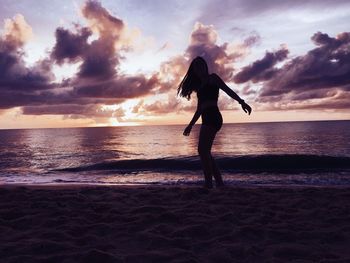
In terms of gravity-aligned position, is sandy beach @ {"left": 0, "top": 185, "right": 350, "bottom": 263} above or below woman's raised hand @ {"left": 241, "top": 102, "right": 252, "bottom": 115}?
below

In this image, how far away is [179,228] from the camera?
4.13 metres

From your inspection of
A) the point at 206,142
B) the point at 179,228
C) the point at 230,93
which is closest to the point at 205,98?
the point at 230,93

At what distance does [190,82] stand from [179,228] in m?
3.31

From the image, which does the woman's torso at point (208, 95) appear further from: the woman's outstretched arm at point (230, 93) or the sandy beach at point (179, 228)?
the sandy beach at point (179, 228)

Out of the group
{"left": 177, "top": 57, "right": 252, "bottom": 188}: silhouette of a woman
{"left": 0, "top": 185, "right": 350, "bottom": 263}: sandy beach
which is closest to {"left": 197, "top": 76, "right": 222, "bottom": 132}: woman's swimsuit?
{"left": 177, "top": 57, "right": 252, "bottom": 188}: silhouette of a woman

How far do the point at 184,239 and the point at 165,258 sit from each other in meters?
0.55

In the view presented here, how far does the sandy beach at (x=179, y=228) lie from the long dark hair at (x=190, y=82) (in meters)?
2.03

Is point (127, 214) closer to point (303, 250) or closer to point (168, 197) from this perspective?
point (168, 197)

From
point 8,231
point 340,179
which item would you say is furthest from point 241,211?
point 340,179

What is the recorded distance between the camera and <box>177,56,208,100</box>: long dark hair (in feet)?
20.9

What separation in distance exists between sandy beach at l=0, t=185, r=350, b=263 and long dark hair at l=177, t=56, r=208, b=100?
2.03 meters

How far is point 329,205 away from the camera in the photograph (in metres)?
5.30

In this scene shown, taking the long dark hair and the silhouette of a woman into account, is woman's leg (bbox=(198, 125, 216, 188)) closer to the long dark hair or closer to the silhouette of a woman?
the silhouette of a woman

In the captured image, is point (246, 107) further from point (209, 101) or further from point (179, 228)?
point (179, 228)
